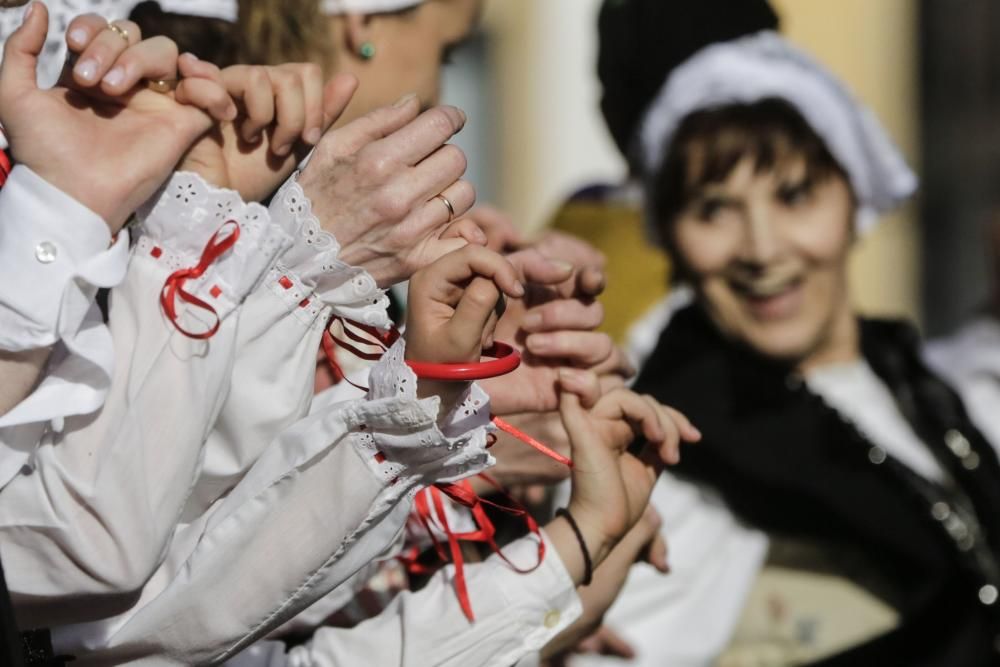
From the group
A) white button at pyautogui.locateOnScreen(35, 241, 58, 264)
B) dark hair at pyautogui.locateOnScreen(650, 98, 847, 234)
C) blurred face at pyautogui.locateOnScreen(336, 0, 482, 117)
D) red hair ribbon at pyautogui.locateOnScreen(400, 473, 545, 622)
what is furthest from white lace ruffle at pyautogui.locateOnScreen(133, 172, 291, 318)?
dark hair at pyautogui.locateOnScreen(650, 98, 847, 234)

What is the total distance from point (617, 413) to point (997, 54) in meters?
5.82

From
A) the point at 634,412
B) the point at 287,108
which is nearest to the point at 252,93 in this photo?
the point at 287,108

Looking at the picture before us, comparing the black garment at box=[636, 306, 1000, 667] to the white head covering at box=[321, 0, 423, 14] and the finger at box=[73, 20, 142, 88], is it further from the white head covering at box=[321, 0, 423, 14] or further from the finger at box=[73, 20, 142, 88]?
the finger at box=[73, 20, 142, 88]

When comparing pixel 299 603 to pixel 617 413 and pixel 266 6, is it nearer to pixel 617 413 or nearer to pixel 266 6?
pixel 617 413

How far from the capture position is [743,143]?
2258 mm

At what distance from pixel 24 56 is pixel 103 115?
0.07 m

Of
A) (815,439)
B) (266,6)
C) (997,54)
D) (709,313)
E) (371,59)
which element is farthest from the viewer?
(997,54)

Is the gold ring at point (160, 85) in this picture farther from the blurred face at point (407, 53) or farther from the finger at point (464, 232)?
the blurred face at point (407, 53)

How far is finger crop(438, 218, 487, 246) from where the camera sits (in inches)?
45.7

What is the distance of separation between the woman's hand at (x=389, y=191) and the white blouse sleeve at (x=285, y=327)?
0.06ft

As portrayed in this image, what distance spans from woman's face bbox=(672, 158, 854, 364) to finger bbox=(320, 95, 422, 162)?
1.18 m

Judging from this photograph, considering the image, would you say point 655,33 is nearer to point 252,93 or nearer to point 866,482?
point 866,482

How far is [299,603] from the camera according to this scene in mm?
1144

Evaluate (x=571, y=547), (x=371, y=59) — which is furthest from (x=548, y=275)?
(x=371, y=59)
